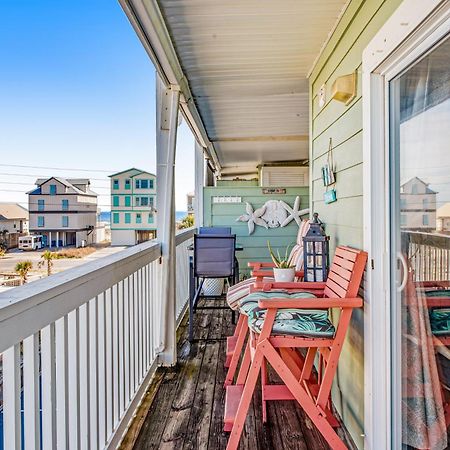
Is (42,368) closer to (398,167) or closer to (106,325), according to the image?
(106,325)

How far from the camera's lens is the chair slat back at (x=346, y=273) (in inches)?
68.9

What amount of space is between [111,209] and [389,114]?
4.15 ft

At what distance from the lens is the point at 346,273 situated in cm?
185

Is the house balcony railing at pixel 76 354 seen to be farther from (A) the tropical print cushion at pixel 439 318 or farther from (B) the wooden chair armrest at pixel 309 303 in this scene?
(A) the tropical print cushion at pixel 439 318

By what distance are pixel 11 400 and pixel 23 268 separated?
15.1 inches

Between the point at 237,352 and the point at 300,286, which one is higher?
the point at 300,286

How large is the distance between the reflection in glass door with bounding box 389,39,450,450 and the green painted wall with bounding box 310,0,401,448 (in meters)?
0.29

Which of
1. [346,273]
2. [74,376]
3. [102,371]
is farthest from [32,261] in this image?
[346,273]

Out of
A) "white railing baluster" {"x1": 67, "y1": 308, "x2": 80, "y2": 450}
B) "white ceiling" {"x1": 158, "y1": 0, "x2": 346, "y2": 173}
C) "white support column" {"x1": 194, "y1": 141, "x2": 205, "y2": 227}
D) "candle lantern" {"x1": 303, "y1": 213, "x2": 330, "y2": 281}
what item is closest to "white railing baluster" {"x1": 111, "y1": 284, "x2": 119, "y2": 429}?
"white railing baluster" {"x1": 67, "y1": 308, "x2": 80, "y2": 450}

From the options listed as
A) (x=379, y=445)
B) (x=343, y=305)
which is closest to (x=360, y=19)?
(x=343, y=305)

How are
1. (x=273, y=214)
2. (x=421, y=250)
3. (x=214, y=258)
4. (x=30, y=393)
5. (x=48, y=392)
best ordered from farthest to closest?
(x=273, y=214)
(x=214, y=258)
(x=421, y=250)
(x=48, y=392)
(x=30, y=393)

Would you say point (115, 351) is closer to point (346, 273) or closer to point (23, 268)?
point (23, 268)

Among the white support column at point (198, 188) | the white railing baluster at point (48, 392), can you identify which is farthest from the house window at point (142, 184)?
the white support column at point (198, 188)

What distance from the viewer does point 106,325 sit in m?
1.75
